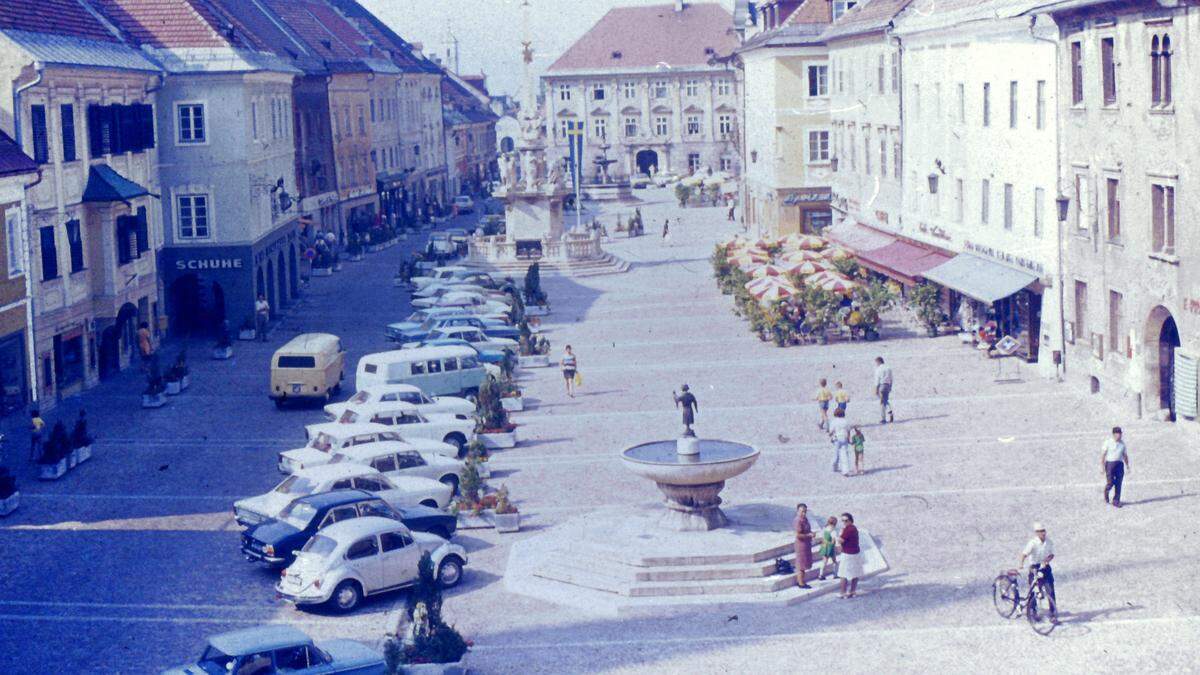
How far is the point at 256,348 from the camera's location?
188ft

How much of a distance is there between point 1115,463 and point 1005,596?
6.41 metres

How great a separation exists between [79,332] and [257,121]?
16040mm

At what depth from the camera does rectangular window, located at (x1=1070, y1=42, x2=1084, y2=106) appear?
4253 cm

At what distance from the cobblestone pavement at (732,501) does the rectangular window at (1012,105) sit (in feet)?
21.8

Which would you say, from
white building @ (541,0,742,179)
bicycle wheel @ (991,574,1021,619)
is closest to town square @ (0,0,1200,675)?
bicycle wheel @ (991,574,1021,619)

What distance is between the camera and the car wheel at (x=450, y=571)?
92.5ft

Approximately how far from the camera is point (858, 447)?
113 feet

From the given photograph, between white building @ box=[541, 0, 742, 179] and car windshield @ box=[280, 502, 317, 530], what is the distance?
119 metres

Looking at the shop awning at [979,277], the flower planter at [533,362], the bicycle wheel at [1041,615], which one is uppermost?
the shop awning at [979,277]

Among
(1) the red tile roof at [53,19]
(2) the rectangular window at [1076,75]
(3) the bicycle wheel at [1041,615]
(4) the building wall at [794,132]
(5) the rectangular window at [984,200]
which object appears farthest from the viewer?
(4) the building wall at [794,132]

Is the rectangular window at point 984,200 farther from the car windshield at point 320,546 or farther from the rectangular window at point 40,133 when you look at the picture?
the car windshield at point 320,546

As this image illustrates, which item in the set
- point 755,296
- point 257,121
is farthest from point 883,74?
point 257,121

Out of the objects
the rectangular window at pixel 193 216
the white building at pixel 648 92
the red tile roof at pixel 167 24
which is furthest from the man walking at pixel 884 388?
the white building at pixel 648 92

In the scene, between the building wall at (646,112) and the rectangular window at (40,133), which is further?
the building wall at (646,112)
